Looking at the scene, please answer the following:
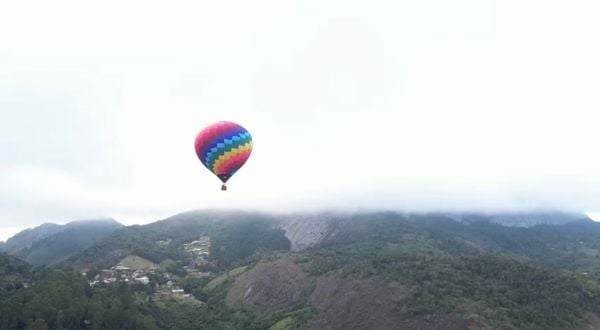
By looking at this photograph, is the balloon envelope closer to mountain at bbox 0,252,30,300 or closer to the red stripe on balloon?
the red stripe on balloon

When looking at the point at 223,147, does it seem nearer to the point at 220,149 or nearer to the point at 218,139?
the point at 220,149

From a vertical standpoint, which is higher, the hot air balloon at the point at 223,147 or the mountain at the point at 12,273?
the hot air balloon at the point at 223,147

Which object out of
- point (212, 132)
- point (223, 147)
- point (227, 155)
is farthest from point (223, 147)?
point (212, 132)

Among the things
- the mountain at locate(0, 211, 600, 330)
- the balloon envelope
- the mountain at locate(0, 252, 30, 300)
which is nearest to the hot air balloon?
the balloon envelope

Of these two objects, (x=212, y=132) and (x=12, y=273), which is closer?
(x=212, y=132)

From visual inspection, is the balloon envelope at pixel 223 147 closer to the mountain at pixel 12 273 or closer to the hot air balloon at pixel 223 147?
the hot air balloon at pixel 223 147

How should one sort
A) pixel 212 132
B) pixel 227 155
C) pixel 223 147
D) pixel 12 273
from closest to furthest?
1. pixel 212 132
2. pixel 223 147
3. pixel 227 155
4. pixel 12 273

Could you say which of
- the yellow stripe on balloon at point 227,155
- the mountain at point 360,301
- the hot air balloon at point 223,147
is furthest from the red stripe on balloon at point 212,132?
the mountain at point 360,301

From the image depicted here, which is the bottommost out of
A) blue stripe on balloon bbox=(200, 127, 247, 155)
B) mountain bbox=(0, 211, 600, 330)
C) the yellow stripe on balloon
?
mountain bbox=(0, 211, 600, 330)

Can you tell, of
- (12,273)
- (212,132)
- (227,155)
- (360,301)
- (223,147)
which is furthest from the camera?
(12,273)

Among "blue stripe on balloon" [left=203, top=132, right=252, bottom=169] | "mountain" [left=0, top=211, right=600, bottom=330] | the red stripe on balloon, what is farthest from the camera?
"mountain" [left=0, top=211, right=600, bottom=330]
